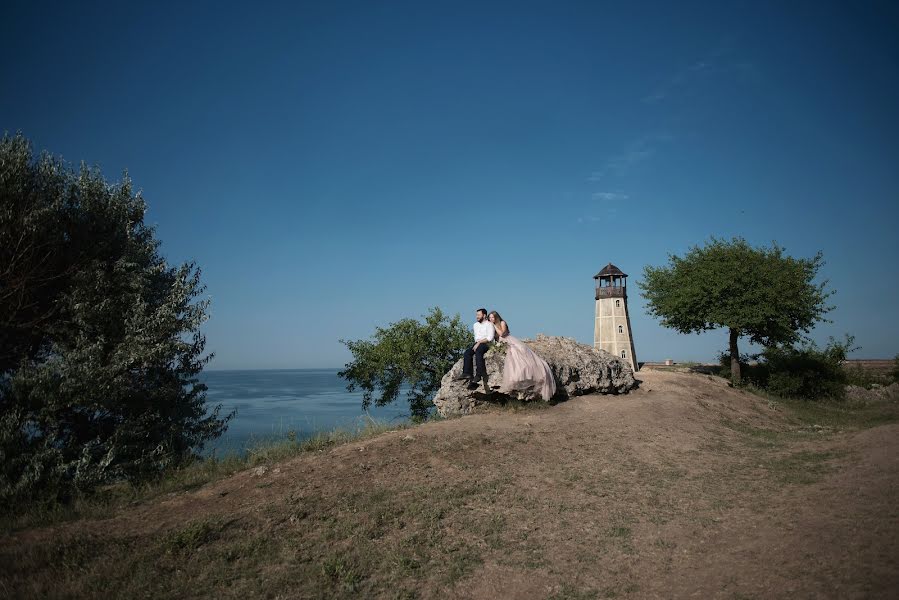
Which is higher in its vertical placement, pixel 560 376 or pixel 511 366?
pixel 511 366

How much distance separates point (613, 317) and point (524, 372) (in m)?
31.2

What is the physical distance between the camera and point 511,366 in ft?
45.5

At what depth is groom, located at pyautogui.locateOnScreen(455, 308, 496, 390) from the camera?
13.6 metres

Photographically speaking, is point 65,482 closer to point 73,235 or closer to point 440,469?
point 73,235

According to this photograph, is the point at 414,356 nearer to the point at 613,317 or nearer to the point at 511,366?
Result: the point at 511,366

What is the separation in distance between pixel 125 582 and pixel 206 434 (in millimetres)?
7499

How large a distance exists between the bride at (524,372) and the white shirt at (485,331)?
38cm

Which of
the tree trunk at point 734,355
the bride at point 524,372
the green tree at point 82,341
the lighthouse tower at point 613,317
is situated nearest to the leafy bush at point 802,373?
the tree trunk at point 734,355

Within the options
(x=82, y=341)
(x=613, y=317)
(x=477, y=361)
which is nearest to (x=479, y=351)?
(x=477, y=361)

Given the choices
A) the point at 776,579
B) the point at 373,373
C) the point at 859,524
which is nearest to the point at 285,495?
the point at 776,579

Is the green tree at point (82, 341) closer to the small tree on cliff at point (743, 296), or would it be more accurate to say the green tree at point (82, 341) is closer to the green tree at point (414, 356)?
the green tree at point (414, 356)

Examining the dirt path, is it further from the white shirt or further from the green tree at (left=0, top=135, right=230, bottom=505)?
the white shirt

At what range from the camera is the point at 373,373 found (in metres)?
22.7

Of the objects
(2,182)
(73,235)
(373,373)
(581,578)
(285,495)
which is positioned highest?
(2,182)
